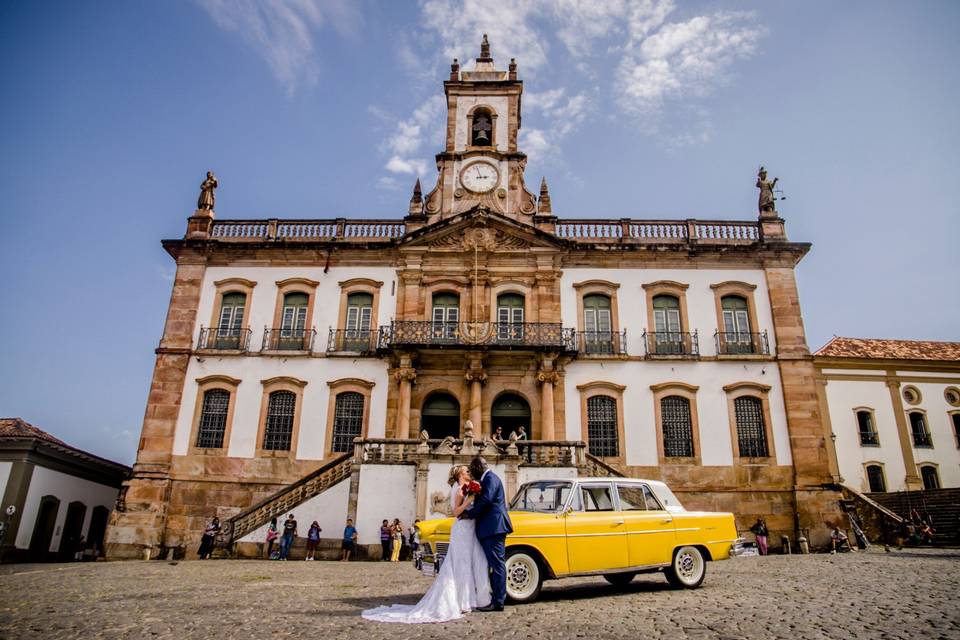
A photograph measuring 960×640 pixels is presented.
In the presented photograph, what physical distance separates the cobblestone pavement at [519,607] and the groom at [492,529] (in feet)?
0.91

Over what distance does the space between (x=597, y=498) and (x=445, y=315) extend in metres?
14.2

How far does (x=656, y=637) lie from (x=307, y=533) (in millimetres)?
13456

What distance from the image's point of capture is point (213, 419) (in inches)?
844

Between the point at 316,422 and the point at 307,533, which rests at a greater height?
the point at 316,422

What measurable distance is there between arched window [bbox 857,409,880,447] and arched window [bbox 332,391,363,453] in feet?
68.7

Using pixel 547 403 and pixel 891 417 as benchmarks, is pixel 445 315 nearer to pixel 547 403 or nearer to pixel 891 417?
pixel 547 403

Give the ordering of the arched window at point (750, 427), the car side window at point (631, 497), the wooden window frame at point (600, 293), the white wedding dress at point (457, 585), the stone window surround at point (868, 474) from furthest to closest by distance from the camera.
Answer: the stone window surround at point (868, 474) → the wooden window frame at point (600, 293) → the arched window at point (750, 427) → the car side window at point (631, 497) → the white wedding dress at point (457, 585)

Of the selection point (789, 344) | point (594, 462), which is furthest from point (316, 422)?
point (789, 344)

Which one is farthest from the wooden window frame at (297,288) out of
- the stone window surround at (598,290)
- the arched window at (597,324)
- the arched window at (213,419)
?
the arched window at (597,324)

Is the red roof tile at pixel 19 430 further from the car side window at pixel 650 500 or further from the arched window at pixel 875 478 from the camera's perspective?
the arched window at pixel 875 478

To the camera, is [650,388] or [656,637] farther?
[650,388]

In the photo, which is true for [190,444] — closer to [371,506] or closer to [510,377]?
[371,506]

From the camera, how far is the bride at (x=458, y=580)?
22.1 feet

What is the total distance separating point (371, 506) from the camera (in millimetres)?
16719
